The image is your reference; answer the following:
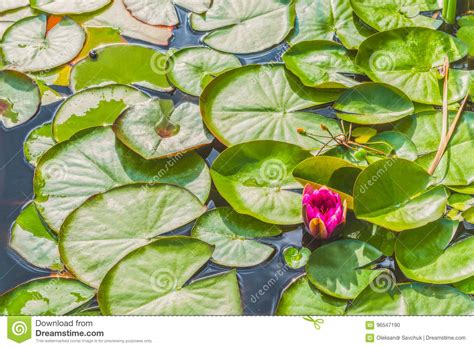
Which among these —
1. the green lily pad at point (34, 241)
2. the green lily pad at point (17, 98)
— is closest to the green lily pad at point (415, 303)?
the green lily pad at point (34, 241)

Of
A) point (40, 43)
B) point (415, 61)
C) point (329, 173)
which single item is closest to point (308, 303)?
point (329, 173)

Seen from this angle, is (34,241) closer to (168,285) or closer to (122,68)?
(168,285)

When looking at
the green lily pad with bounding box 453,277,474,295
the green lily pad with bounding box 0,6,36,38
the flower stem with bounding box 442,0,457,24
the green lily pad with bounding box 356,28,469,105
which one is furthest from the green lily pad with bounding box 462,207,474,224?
the green lily pad with bounding box 0,6,36,38

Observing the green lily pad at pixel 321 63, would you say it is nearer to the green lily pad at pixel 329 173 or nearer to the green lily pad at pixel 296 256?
the green lily pad at pixel 329 173

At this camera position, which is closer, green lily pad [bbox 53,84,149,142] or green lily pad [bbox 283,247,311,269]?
green lily pad [bbox 283,247,311,269]

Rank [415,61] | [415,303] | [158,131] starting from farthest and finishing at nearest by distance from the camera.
→ 1. [415,61]
2. [158,131]
3. [415,303]

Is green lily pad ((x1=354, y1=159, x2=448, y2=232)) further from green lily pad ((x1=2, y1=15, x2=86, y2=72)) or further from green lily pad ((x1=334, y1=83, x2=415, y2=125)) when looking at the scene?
green lily pad ((x1=2, y1=15, x2=86, y2=72))
